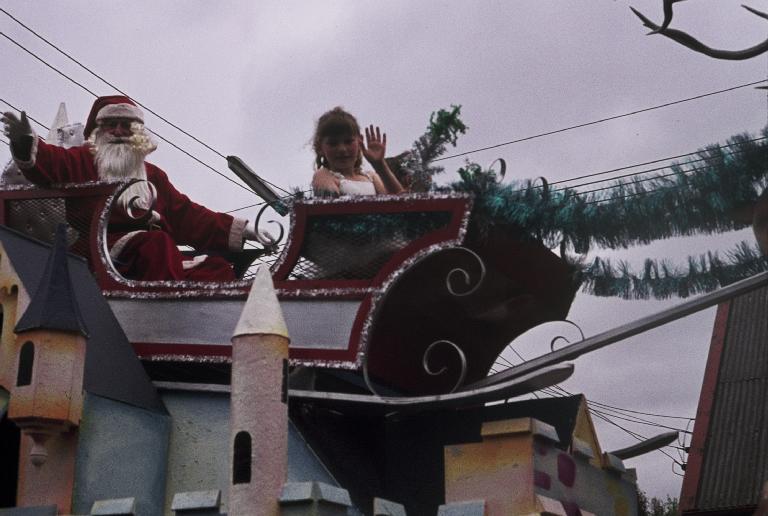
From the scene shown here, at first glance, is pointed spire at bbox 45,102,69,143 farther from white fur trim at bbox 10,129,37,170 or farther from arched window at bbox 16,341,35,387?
arched window at bbox 16,341,35,387

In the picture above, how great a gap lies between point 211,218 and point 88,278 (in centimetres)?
195

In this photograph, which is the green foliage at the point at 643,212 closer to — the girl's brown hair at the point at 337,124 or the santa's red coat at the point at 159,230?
the girl's brown hair at the point at 337,124

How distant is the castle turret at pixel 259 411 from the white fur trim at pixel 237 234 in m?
3.24

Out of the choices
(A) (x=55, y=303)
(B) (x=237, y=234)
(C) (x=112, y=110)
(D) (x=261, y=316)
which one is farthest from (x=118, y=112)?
(D) (x=261, y=316)

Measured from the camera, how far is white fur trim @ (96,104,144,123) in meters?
11.7

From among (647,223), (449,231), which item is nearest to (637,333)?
(647,223)

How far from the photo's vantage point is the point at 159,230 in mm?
11016

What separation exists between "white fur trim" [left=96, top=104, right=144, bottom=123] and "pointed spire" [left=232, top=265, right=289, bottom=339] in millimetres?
3695

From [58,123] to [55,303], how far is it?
388cm

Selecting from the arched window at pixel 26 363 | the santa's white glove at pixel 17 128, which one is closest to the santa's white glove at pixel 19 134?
the santa's white glove at pixel 17 128

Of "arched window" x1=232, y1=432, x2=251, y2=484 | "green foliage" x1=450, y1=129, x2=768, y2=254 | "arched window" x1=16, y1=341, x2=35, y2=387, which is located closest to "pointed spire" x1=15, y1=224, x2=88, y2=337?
"arched window" x1=16, y1=341, x2=35, y2=387

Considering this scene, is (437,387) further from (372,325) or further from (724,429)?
(724,429)

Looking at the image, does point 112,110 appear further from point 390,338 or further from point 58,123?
point 390,338

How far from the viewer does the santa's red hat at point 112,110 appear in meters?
11.7
